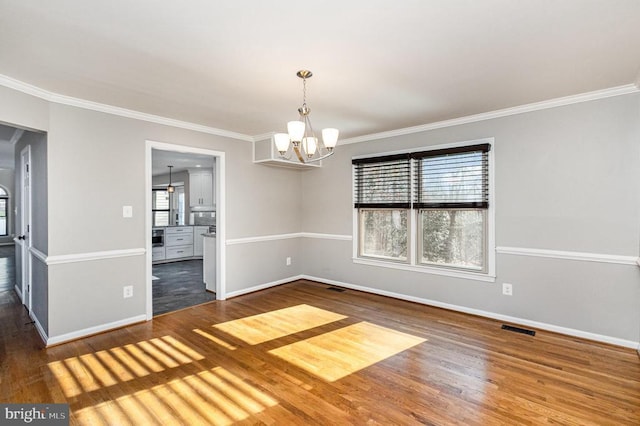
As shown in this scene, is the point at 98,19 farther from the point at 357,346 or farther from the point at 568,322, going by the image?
the point at 568,322

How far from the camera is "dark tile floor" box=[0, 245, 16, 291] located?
18.2ft

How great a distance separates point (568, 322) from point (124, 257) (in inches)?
189

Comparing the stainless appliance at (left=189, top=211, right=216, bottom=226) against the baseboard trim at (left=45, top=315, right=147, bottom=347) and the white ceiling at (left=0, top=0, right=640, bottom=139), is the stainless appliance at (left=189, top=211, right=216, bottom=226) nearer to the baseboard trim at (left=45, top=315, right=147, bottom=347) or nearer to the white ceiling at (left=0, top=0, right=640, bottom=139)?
the baseboard trim at (left=45, top=315, right=147, bottom=347)

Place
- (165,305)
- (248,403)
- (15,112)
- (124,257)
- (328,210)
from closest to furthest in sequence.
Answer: (248,403)
(15,112)
(124,257)
(165,305)
(328,210)

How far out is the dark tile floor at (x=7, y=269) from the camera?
5.56 meters

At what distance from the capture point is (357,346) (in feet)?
10.3

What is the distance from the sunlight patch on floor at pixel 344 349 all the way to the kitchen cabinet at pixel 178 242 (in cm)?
579

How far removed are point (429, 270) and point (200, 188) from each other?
6.65 meters

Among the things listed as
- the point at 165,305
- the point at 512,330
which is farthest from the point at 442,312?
the point at 165,305

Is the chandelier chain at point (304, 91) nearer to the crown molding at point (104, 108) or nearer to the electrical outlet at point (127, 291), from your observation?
the crown molding at point (104, 108)

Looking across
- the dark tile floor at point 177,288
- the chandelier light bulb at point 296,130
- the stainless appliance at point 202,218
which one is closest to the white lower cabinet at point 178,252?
the dark tile floor at point 177,288

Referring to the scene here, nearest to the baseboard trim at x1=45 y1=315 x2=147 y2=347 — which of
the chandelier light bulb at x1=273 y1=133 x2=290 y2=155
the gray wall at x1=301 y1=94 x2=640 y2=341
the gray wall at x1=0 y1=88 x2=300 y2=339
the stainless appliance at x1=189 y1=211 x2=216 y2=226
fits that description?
the gray wall at x1=0 y1=88 x2=300 y2=339

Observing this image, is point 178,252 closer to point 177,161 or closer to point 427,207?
point 177,161

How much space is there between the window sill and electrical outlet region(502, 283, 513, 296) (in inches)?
4.8
